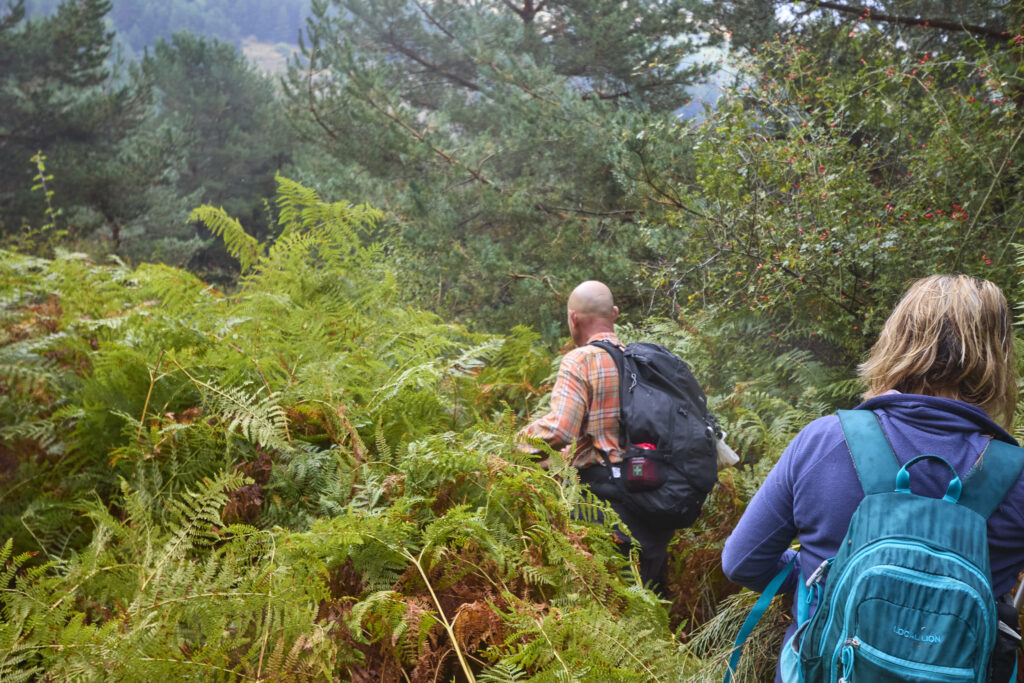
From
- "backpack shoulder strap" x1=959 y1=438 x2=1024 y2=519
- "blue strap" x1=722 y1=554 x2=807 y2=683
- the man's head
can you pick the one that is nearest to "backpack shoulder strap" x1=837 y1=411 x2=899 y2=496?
"backpack shoulder strap" x1=959 y1=438 x2=1024 y2=519

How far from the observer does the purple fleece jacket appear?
1.60m

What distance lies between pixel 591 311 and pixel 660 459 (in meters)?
0.93

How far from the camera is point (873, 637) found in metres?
1.49

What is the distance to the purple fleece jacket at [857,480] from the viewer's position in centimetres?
160

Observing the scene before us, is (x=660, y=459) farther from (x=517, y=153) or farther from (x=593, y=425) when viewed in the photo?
(x=517, y=153)

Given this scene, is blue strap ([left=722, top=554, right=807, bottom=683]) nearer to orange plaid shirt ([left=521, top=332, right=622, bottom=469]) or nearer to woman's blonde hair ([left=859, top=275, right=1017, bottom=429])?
woman's blonde hair ([left=859, top=275, right=1017, bottom=429])

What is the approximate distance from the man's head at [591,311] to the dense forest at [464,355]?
0.50 metres

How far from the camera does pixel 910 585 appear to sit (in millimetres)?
1483

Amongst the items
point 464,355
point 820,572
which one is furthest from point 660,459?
point 820,572

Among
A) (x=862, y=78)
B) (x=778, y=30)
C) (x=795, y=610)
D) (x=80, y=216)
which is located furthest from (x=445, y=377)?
(x=80, y=216)

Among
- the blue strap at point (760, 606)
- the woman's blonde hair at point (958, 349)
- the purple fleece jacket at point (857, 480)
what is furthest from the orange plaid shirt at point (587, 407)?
the woman's blonde hair at point (958, 349)

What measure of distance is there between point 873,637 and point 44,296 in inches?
181

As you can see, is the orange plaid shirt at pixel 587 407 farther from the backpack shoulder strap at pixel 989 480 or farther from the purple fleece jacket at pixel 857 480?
the backpack shoulder strap at pixel 989 480

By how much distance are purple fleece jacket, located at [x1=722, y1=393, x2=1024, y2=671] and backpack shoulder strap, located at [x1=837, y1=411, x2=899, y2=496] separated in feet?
0.07
